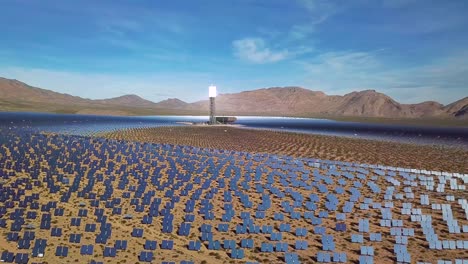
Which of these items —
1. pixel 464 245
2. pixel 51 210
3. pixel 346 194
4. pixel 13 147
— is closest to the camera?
pixel 464 245

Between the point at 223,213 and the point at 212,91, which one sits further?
the point at 212,91

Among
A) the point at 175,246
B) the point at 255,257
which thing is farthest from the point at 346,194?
the point at 175,246

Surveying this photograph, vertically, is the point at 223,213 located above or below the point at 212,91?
below

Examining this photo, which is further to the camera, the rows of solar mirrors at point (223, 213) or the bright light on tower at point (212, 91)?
the bright light on tower at point (212, 91)

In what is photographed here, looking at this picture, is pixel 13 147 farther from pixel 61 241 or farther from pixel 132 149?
pixel 61 241

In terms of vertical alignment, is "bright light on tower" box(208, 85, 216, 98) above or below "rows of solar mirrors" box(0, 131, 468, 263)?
above

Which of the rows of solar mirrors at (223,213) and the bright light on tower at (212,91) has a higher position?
the bright light on tower at (212,91)

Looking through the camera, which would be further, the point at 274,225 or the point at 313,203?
the point at 313,203

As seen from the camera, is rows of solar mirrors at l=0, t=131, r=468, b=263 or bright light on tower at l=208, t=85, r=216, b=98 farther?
bright light on tower at l=208, t=85, r=216, b=98
